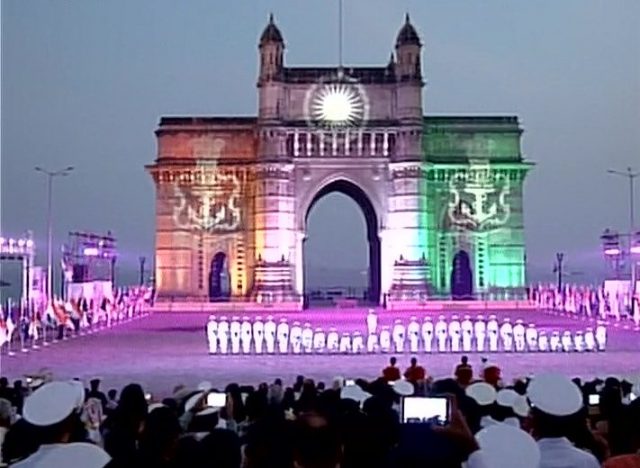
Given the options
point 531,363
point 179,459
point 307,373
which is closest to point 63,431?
point 179,459

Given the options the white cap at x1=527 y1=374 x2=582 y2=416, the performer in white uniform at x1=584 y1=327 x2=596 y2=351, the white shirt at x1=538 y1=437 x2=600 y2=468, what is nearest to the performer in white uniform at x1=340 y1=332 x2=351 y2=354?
→ the performer in white uniform at x1=584 y1=327 x2=596 y2=351

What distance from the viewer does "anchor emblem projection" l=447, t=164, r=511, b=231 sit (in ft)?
187

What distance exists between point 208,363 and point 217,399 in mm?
15884

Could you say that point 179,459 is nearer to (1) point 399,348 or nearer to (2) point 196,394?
(2) point 196,394

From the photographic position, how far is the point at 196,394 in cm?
981

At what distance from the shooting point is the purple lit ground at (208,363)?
2248 centimetres

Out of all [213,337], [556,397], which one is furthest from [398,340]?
[556,397]

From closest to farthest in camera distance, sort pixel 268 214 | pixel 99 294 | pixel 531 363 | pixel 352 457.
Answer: pixel 352 457, pixel 531 363, pixel 99 294, pixel 268 214

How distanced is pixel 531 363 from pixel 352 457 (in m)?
19.3

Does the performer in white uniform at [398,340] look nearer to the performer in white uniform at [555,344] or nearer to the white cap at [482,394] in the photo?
the performer in white uniform at [555,344]

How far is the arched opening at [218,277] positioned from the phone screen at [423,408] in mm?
49218

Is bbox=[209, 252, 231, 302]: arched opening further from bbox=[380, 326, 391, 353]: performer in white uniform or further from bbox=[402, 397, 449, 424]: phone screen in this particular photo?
bbox=[402, 397, 449, 424]: phone screen

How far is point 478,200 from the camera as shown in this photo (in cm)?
5722

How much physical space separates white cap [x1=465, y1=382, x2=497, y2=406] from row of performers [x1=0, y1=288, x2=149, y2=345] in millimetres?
20986
